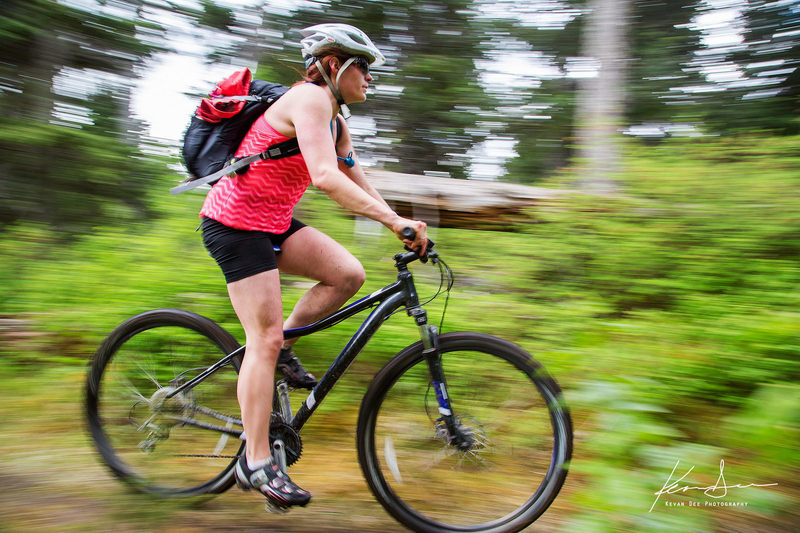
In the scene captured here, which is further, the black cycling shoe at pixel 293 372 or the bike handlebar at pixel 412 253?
the black cycling shoe at pixel 293 372

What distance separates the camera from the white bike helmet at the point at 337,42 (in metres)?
2.27

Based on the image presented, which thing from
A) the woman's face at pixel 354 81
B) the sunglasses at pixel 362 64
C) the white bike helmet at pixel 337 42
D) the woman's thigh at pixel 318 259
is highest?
the white bike helmet at pixel 337 42

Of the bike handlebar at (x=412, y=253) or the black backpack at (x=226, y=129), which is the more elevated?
the black backpack at (x=226, y=129)

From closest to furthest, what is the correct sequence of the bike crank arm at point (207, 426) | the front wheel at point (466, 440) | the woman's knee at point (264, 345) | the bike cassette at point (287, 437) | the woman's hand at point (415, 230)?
the woman's hand at point (415, 230) → the front wheel at point (466, 440) → the woman's knee at point (264, 345) → the bike cassette at point (287, 437) → the bike crank arm at point (207, 426)

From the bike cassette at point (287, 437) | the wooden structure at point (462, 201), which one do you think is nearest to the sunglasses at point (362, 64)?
the bike cassette at point (287, 437)

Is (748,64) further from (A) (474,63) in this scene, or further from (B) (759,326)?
(B) (759,326)

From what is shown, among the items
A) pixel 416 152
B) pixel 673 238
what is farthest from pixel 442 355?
pixel 416 152

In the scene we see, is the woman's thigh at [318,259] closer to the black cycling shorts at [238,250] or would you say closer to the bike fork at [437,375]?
the black cycling shorts at [238,250]

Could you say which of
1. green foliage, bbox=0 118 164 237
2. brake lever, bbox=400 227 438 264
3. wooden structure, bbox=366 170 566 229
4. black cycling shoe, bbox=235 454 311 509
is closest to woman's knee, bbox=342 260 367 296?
brake lever, bbox=400 227 438 264

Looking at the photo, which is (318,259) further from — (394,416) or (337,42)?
(337,42)

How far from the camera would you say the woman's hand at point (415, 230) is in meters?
2.17

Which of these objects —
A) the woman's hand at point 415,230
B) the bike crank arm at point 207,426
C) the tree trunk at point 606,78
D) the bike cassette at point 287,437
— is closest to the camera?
the woman's hand at point 415,230

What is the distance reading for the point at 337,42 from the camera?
2.27 metres

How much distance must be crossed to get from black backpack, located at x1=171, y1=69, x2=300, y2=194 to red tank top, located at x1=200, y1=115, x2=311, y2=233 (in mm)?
37
